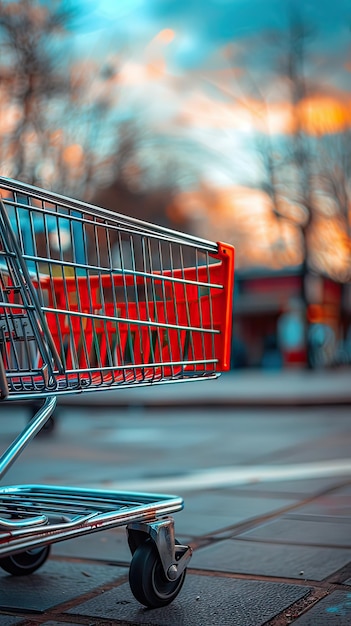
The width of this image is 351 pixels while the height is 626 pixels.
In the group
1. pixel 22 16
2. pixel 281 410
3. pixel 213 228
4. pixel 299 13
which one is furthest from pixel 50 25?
pixel 213 228

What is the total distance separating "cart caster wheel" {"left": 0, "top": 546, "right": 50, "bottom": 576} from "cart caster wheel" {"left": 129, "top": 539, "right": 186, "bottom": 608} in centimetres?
71

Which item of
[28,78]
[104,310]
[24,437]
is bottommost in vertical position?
[24,437]

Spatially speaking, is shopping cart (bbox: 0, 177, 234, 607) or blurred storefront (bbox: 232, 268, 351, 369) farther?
blurred storefront (bbox: 232, 268, 351, 369)

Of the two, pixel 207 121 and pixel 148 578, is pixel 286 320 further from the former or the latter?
pixel 148 578

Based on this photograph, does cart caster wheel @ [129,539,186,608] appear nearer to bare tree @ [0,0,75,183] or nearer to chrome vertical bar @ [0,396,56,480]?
chrome vertical bar @ [0,396,56,480]

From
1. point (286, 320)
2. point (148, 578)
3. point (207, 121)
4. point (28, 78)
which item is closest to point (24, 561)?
point (148, 578)

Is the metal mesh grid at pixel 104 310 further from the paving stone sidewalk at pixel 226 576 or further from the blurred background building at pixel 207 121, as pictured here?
the blurred background building at pixel 207 121

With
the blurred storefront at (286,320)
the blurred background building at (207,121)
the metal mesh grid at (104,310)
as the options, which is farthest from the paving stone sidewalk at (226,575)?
the blurred storefront at (286,320)

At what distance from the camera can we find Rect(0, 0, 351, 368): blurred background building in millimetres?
18031

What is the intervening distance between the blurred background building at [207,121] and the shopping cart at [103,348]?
1015 cm

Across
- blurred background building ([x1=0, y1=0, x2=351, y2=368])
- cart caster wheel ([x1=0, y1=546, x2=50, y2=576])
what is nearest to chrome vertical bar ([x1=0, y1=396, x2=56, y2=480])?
cart caster wheel ([x1=0, y1=546, x2=50, y2=576])

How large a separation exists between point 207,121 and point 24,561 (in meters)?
25.0

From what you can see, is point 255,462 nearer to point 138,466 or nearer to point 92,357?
point 138,466

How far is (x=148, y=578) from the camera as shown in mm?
3484
